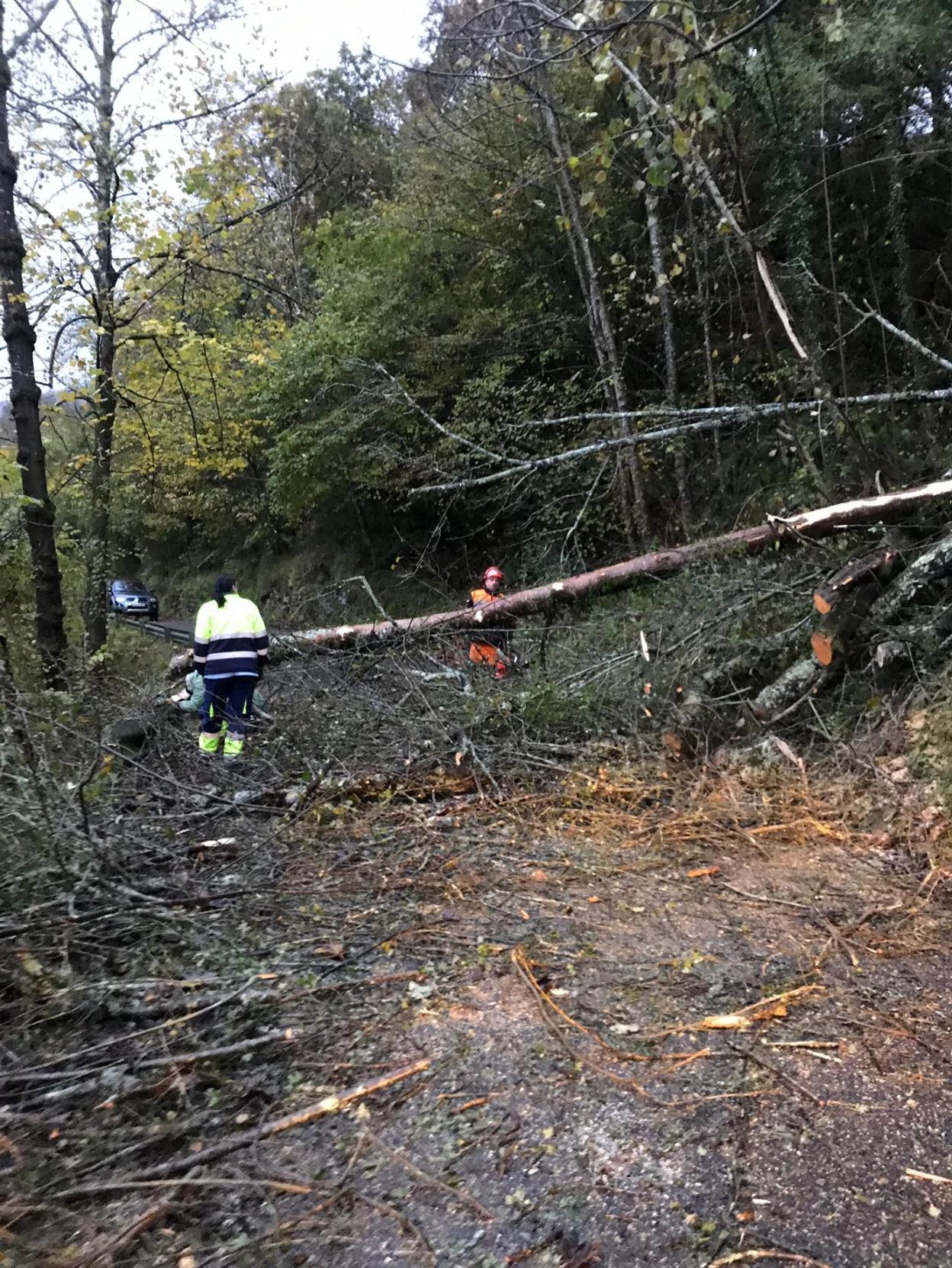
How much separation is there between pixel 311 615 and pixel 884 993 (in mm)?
15889

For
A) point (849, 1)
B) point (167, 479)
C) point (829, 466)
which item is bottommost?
point (829, 466)

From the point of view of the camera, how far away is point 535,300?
44.5 feet

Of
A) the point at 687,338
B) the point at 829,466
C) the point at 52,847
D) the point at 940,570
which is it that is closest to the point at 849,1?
the point at 687,338

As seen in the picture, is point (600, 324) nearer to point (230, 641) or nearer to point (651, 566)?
point (651, 566)

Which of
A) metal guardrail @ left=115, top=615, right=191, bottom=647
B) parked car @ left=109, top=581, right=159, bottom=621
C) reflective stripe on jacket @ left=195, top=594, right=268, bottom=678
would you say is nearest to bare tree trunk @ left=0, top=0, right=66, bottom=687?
reflective stripe on jacket @ left=195, top=594, right=268, bottom=678

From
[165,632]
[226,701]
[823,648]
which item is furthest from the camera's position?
[165,632]

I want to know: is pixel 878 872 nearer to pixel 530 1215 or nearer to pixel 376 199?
pixel 530 1215

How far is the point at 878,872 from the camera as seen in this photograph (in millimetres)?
3686

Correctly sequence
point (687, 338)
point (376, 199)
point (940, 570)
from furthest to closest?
point (376, 199), point (687, 338), point (940, 570)

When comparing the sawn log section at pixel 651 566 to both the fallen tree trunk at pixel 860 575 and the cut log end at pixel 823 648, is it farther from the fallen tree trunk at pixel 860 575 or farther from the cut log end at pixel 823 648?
the cut log end at pixel 823 648

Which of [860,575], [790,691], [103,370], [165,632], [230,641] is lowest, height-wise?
[165,632]

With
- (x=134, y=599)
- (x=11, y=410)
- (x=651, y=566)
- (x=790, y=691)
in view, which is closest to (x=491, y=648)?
(x=651, y=566)

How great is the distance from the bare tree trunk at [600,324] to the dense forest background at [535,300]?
82 mm

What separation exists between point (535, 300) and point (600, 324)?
7.05 ft
